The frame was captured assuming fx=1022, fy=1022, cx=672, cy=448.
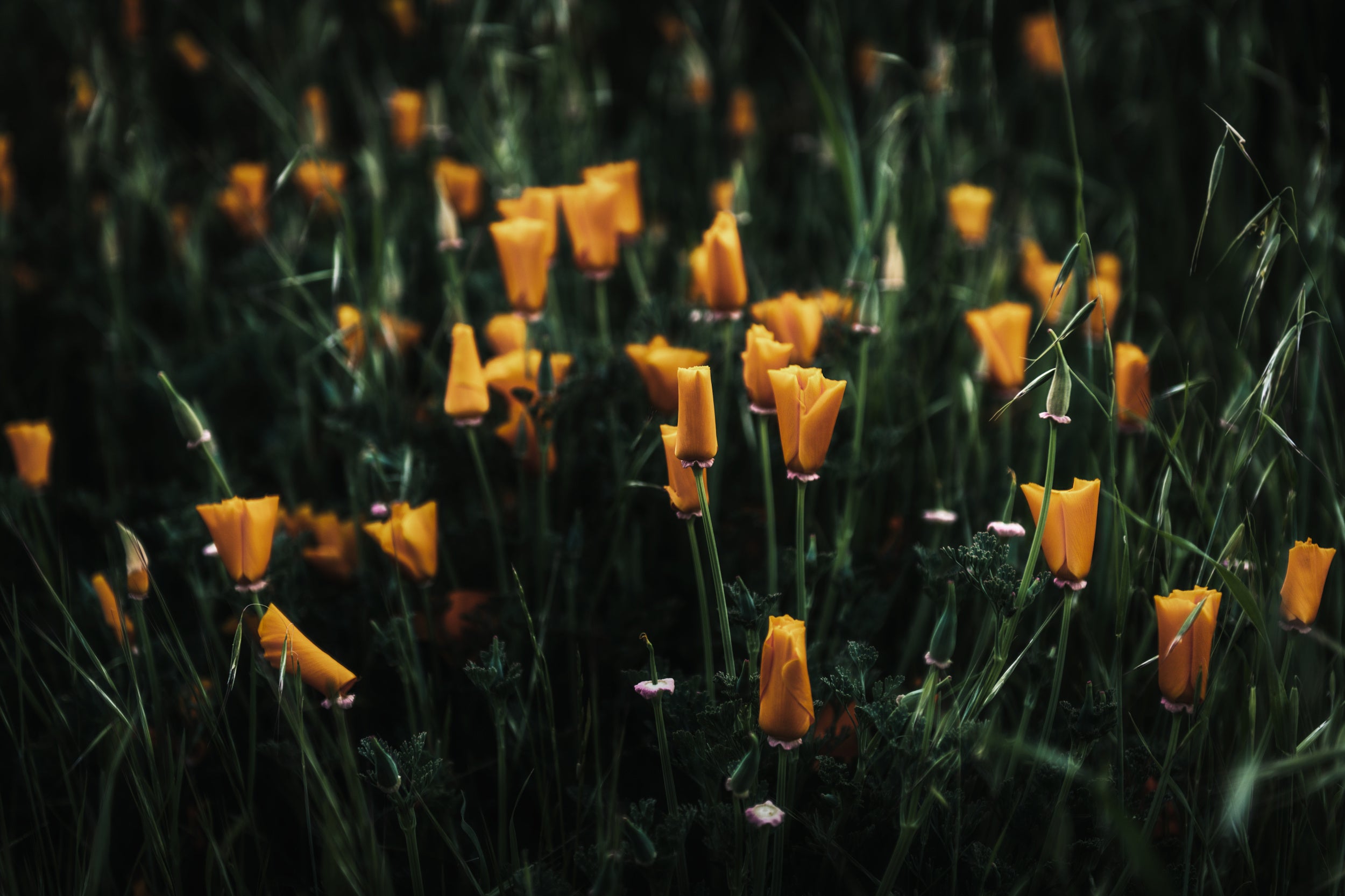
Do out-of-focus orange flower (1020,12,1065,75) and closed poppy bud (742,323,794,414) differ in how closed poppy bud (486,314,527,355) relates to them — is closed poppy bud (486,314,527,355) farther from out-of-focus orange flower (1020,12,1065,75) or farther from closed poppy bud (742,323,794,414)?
out-of-focus orange flower (1020,12,1065,75)

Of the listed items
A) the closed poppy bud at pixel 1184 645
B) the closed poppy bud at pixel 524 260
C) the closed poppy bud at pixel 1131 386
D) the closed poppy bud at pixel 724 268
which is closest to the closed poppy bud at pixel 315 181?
the closed poppy bud at pixel 524 260

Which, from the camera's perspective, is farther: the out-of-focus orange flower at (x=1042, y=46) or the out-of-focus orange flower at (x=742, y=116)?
the out-of-focus orange flower at (x=1042, y=46)

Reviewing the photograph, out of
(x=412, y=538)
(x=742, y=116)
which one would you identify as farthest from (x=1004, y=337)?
(x=742, y=116)

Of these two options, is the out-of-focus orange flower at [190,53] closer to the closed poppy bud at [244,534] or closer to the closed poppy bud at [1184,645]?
the closed poppy bud at [244,534]

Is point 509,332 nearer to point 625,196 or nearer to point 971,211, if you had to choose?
point 625,196

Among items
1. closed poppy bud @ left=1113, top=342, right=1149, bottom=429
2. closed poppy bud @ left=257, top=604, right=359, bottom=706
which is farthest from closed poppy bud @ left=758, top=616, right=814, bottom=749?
closed poppy bud @ left=1113, top=342, right=1149, bottom=429

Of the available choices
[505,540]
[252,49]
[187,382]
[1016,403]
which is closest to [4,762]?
[505,540]
